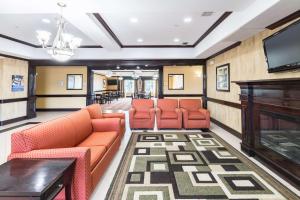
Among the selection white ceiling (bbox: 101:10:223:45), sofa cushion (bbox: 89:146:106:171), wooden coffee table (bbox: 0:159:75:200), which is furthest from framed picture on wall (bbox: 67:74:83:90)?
wooden coffee table (bbox: 0:159:75:200)

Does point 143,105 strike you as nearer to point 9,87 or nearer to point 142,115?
point 142,115

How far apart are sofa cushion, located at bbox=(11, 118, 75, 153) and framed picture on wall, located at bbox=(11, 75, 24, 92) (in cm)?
568

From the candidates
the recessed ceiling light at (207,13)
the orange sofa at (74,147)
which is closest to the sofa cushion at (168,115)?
the orange sofa at (74,147)

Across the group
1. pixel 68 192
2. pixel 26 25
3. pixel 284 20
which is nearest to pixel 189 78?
pixel 284 20

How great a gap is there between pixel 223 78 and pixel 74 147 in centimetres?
502

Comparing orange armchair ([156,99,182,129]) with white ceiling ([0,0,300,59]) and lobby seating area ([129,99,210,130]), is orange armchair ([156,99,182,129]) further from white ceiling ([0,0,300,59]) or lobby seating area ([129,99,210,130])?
white ceiling ([0,0,300,59])

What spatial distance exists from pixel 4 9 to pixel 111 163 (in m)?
3.20

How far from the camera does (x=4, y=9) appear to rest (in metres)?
3.29

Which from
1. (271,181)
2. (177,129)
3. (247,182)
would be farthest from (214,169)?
(177,129)

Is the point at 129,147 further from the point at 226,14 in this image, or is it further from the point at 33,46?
the point at 33,46

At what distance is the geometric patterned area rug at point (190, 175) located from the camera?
242 cm

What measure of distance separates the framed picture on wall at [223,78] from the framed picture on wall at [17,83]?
7.36m

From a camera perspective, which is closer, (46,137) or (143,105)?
(46,137)

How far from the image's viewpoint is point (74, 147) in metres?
2.60
